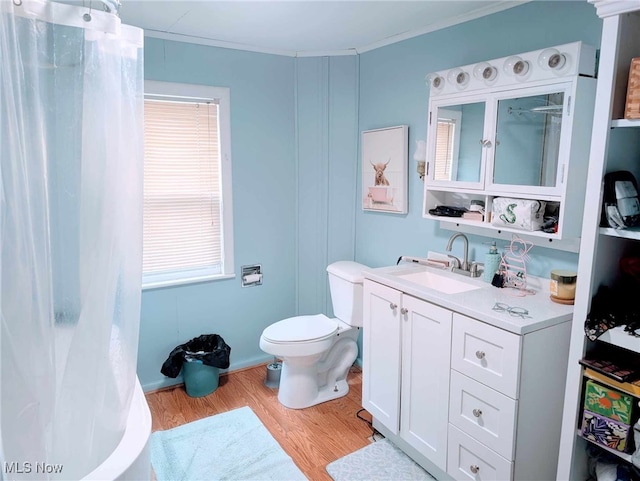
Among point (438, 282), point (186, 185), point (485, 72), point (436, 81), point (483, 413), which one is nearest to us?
point (483, 413)

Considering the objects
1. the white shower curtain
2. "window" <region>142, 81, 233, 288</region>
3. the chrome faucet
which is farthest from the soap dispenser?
"window" <region>142, 81, 233, 288</region>

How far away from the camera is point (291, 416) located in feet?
8.55

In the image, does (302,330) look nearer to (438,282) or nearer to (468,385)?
(438,282)

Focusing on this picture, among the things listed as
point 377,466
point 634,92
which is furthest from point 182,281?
point 634,92

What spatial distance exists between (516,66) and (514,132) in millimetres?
276

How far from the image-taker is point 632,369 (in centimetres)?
148

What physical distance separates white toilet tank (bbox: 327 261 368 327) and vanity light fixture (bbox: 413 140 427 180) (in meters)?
0.71

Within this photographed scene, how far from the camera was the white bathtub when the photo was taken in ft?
3.75

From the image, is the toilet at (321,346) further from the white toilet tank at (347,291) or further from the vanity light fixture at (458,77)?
the vanity light fixture at (458,77)

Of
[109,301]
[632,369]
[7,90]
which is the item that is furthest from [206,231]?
[632,369]

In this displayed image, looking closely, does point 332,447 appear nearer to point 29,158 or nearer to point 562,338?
point 562,338

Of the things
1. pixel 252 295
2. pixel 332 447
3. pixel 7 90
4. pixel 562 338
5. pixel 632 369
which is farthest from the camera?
pixel 252 295

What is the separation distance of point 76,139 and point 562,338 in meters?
1.80

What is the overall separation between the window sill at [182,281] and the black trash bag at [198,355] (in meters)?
0.39
